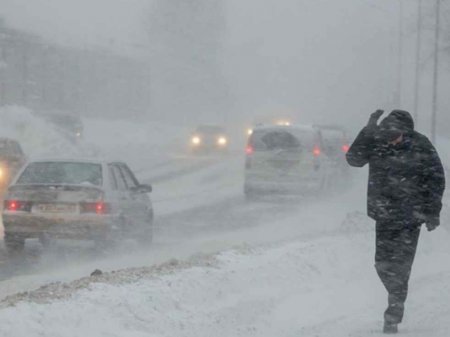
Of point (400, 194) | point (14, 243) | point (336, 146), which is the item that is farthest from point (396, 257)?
point (336, 146)

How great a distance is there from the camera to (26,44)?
60031 millimetres

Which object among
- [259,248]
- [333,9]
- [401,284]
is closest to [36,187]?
[259,248]

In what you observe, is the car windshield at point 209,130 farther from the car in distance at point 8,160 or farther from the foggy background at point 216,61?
the car in distance at point 8,160

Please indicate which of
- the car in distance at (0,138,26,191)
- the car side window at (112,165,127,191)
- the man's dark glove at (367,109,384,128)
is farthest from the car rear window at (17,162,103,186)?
the car in distance at (0,138,26,191)

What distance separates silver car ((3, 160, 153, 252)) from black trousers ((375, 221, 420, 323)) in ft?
20.4

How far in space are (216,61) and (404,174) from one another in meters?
102

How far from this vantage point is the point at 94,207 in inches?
561

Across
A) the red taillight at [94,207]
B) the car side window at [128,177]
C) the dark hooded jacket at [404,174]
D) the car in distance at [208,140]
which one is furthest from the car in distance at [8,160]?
the car in distance at [208,140]

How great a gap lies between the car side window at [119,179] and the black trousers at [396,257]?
6.96 m

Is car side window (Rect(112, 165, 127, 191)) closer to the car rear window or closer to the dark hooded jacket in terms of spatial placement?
the car rear window

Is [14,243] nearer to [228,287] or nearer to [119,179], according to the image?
[119,179]

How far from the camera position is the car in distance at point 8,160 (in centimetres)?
2184

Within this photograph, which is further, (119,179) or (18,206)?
(119,179)

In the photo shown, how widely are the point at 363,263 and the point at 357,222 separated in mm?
3407
